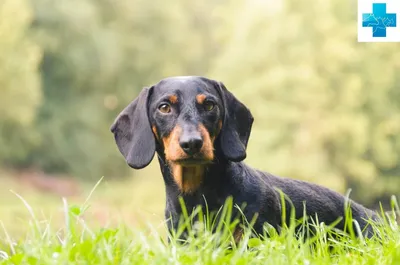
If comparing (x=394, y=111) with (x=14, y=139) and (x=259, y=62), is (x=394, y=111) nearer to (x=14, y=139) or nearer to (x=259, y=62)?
(x=259, y=62)

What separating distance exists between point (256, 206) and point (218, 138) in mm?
531

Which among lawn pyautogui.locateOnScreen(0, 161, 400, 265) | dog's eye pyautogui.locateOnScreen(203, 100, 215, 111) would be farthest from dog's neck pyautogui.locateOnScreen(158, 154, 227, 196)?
lawn pyautogui.locateOnScreen(0, 161, 400, 265)

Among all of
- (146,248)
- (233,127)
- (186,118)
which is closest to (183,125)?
(186,118)

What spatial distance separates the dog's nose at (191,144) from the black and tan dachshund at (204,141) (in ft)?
0.19

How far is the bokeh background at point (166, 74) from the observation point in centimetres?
3231

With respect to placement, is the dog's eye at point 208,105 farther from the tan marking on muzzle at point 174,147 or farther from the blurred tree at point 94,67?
the blurred tree at point 94,67

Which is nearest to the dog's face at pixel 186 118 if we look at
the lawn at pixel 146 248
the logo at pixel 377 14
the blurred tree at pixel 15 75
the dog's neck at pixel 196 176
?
the dog's neck at pixel 196 176

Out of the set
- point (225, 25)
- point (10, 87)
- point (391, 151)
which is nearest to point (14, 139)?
point (10, 87)

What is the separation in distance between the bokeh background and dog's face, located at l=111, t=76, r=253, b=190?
795 inches

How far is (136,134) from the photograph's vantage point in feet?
18.1

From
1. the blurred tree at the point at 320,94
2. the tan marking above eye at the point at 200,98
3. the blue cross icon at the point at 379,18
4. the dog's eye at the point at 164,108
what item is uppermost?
the blue cross icon at the point at 379,18

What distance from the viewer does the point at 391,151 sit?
106 ft

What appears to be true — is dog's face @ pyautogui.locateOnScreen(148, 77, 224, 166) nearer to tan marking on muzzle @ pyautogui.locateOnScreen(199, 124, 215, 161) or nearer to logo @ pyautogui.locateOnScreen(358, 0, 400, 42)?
tan marking on muzzle @ pyautogui.locateOnScreen(199, 124, 215, 161)

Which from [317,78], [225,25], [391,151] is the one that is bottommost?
[391,151]
